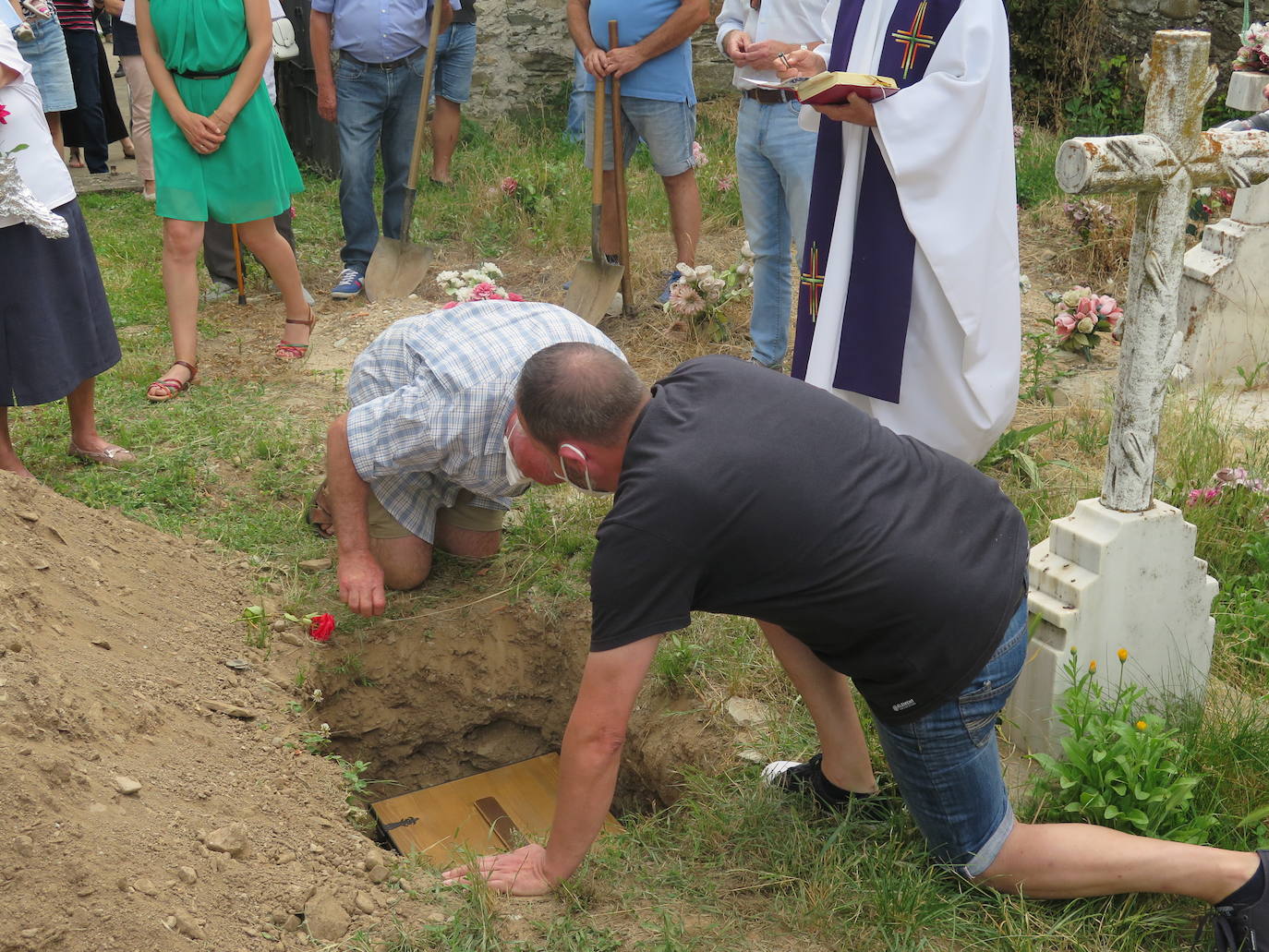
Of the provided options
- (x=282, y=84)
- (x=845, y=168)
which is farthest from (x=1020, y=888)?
(x=282, y=84)

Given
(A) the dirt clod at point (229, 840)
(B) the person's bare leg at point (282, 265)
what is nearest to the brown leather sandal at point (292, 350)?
(B) the person's bare leg at point (282, 265)

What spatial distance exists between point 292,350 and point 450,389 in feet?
8.15

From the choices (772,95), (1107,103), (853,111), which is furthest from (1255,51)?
(1107,103)

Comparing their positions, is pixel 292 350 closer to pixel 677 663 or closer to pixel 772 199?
pixel 772 199

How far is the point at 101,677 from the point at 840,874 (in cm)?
169

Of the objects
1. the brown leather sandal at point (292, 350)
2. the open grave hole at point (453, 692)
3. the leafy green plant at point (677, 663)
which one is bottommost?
the open grave hole at point (453, 692)

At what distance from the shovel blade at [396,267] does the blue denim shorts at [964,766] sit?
4.41 metres

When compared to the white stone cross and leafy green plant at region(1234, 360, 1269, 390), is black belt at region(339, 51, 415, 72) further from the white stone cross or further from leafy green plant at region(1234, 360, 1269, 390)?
the white stone cross

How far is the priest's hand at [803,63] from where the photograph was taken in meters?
3.67

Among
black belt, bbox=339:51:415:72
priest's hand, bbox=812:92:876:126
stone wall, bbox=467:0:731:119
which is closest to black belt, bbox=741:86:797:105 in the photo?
priest's hand, bbox=812:92:876:126

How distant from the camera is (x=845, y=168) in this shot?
3.35m

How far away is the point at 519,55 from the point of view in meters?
8.62

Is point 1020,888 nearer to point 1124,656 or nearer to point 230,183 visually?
point 1124,656

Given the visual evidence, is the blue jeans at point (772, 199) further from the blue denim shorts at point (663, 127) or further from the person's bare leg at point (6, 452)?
the person's bare leg at point (6, 452)
